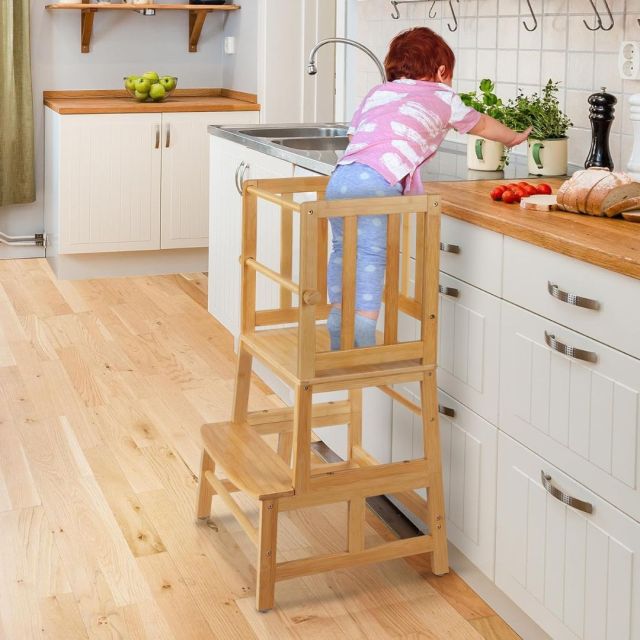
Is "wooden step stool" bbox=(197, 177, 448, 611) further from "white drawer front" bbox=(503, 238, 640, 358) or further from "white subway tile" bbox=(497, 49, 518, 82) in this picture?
"white subway tile" bbox=(497, 49, 518, 82)

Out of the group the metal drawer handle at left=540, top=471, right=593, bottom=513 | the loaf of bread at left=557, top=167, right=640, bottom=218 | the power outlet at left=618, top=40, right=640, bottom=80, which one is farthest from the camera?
the power outlet at left=618, top=40, right=640, bottom=80

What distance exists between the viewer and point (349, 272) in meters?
2.04

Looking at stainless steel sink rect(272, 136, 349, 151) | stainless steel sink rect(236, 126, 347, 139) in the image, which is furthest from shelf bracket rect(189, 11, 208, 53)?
stainless steel sink rect(272, 136, 349, 151)

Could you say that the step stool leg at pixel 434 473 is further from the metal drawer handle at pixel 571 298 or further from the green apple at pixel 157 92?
the green apple at pixel 157 92

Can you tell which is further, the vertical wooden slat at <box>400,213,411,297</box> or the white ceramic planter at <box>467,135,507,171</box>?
the white ceramic planter at <box>467,135,507,171</box>

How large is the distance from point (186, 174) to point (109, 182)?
1.25 feet

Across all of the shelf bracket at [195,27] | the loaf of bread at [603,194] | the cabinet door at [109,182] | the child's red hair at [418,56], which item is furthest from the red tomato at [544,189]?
the shelf bracket at [195,27]

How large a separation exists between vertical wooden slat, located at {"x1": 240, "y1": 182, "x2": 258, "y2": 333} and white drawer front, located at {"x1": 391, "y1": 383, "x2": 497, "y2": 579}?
42 centimetres

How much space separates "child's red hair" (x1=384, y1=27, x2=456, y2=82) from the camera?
2.27 meters

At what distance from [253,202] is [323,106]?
9.22ft

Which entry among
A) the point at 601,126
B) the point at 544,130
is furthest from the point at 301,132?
the point at 601,126

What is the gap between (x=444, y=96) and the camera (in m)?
2.27

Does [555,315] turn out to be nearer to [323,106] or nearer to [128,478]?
[128,478]

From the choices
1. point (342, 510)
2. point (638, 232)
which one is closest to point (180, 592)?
point (342, 510)
